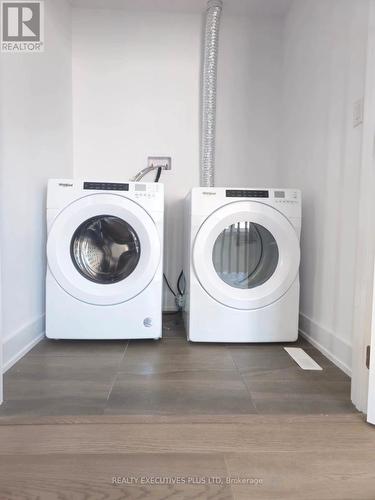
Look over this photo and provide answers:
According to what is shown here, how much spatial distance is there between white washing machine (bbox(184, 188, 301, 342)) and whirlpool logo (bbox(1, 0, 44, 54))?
978mm

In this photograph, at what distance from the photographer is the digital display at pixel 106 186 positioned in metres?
1.43

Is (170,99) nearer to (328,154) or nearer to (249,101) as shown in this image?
(249,101)

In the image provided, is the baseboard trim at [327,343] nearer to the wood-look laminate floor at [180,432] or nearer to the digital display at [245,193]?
the wood-look laminate floor at [180,432]

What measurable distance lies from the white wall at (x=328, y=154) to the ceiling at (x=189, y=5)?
13 cm

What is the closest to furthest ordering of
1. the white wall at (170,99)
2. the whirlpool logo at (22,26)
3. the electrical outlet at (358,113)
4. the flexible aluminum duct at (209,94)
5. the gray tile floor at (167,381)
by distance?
the gray tile floor at (167,381) → the electrical outlet at (358,113) → the whirlpool logo at (22,26) → the flexible aluminum duct at (209,94) → the white wall at (170,99)

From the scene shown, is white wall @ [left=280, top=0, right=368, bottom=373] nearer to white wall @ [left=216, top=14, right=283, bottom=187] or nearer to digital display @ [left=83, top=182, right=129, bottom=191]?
white wall @ [left=216, top=14, right=283, bottom=187]

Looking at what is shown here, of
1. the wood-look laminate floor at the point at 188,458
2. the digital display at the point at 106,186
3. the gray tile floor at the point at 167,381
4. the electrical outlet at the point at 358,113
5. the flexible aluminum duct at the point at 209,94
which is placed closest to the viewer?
the wood-look laminate floor at the point at 188,458

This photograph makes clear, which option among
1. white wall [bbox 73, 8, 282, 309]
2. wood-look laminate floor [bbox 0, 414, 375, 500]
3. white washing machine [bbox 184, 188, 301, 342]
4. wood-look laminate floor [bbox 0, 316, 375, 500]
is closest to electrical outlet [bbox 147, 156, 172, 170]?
white wall [bbox 73, 8, 282, 309]

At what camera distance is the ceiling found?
185 centimetres

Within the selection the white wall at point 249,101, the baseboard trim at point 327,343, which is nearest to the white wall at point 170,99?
the white wall at point 249,101

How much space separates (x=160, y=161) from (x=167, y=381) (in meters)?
1.36

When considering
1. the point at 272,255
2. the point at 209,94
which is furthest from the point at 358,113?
the point at 209,94

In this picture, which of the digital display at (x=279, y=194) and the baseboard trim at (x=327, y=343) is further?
the digital display at (x=279, y=194)

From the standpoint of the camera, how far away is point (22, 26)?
142 cm
